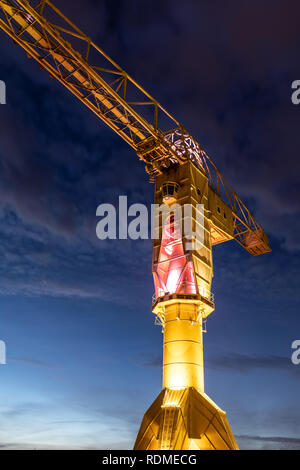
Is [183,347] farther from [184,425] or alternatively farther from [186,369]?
[184,425]

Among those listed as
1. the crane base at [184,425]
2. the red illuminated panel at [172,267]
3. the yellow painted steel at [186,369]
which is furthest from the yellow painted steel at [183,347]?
the red illuminated panel at [172,267]

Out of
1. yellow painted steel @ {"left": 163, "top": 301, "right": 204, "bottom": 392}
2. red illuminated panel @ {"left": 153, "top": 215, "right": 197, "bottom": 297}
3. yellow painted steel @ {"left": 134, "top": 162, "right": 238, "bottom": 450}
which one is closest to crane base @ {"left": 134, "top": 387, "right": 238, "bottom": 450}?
yellow painted steel @ {"left": 134, "top": 162, "right": 238, "bottom": 450}

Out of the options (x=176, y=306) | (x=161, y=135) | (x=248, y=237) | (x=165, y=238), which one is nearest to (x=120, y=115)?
(x=161, y=135)

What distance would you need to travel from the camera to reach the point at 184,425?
29.3 m

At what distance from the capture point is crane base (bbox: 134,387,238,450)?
94.7ft

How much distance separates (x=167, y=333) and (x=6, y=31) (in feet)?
85.5

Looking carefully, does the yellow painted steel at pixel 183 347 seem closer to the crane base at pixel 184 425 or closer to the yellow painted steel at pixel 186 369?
the yellow painted steel at pixel 186 369

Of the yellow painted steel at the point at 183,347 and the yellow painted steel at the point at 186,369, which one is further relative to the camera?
the yellow painted steel at the point at 183,347

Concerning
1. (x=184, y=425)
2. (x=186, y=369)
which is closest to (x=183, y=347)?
(x=186, y=369)

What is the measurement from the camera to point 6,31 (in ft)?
107

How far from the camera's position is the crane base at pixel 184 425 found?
94.7 ft

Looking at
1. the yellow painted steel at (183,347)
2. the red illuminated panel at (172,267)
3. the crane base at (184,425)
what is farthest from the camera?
the red illuminated panel at (172,267)

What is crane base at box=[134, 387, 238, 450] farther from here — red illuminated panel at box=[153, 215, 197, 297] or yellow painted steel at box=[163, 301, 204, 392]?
red illuminated panel at box=[153, 215, 197, 297]
